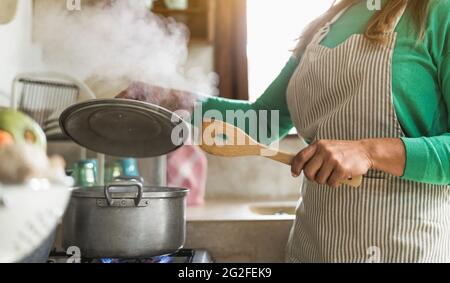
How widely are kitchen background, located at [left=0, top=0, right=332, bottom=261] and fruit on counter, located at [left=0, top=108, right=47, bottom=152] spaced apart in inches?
21.3

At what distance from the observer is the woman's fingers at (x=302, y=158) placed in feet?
1.94

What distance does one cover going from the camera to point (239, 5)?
186 cm

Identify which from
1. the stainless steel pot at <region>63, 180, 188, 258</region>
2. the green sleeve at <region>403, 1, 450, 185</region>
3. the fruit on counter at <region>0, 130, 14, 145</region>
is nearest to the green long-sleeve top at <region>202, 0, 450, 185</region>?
the green sleeve at <region>403, 1, 450, 185</region>

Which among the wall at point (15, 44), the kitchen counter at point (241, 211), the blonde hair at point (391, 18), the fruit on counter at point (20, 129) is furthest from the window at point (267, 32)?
the fruit on counter at point (20, 129)

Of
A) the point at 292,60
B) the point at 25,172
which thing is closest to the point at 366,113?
the point at 292,60

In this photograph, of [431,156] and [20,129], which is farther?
[431,156]

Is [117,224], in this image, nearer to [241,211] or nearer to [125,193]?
[125,193]

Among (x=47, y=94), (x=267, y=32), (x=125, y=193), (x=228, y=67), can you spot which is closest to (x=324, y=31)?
(x=125, y=193)

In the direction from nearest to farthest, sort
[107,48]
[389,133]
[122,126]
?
[389,133] → [122,126] → [107,48]

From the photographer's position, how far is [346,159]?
0.59 metres

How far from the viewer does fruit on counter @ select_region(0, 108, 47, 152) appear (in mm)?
355

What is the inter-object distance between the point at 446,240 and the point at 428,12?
350mm

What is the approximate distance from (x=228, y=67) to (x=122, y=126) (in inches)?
43.1

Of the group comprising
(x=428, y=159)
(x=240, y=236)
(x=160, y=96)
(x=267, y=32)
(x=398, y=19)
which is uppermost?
(x=267, y=32)
